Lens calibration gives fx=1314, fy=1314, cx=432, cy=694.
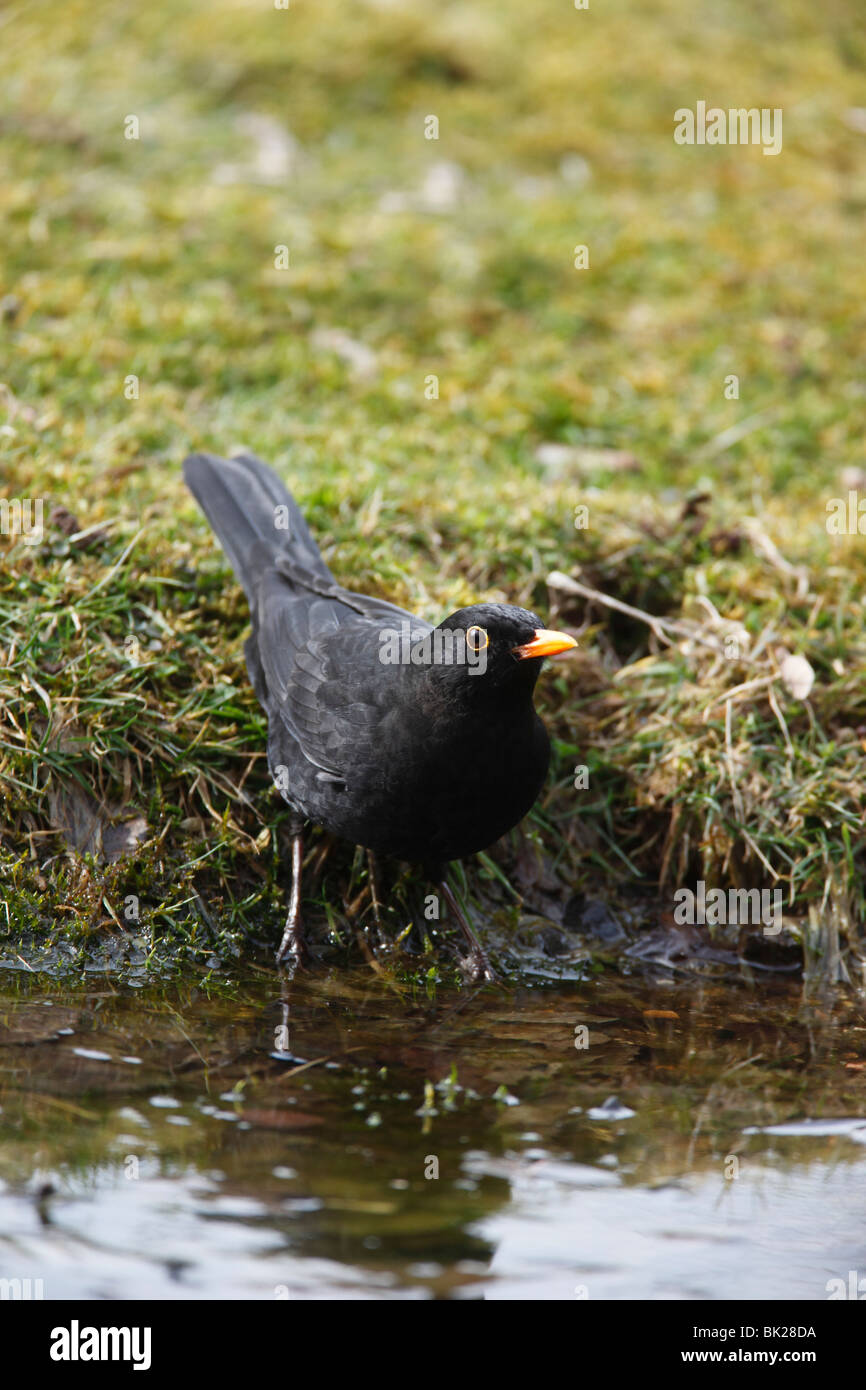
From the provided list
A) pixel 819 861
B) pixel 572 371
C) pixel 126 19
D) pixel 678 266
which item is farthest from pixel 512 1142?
pixel 126 19

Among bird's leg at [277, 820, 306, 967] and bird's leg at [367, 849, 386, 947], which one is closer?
bird's leg at [277, 820, 306, 967]

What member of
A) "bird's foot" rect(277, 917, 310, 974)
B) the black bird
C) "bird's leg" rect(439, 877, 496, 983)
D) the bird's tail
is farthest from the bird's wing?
"bird's leg" rect(439, 877, 496, 983)

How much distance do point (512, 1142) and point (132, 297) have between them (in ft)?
18.0

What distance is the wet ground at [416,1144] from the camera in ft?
9.15

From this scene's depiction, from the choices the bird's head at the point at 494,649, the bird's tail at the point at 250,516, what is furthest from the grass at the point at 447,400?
the bird's head at the point at 494,649

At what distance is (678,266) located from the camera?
8523 millimetres

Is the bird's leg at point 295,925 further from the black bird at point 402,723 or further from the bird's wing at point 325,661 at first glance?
the bird's wing at point 325,661

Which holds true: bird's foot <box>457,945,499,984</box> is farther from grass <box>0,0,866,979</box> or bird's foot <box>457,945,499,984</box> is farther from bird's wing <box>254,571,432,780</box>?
bird's wing <box>254,571,432,780</box>

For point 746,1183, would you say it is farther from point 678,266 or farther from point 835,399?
point 678,266

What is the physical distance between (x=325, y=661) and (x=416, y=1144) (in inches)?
70.1

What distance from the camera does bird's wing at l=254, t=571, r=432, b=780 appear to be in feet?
13.9

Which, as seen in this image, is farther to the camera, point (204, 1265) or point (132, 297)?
point (132, 297)

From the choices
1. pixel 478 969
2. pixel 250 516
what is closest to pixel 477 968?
pixel 478 969

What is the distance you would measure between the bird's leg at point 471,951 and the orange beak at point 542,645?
971 mm
